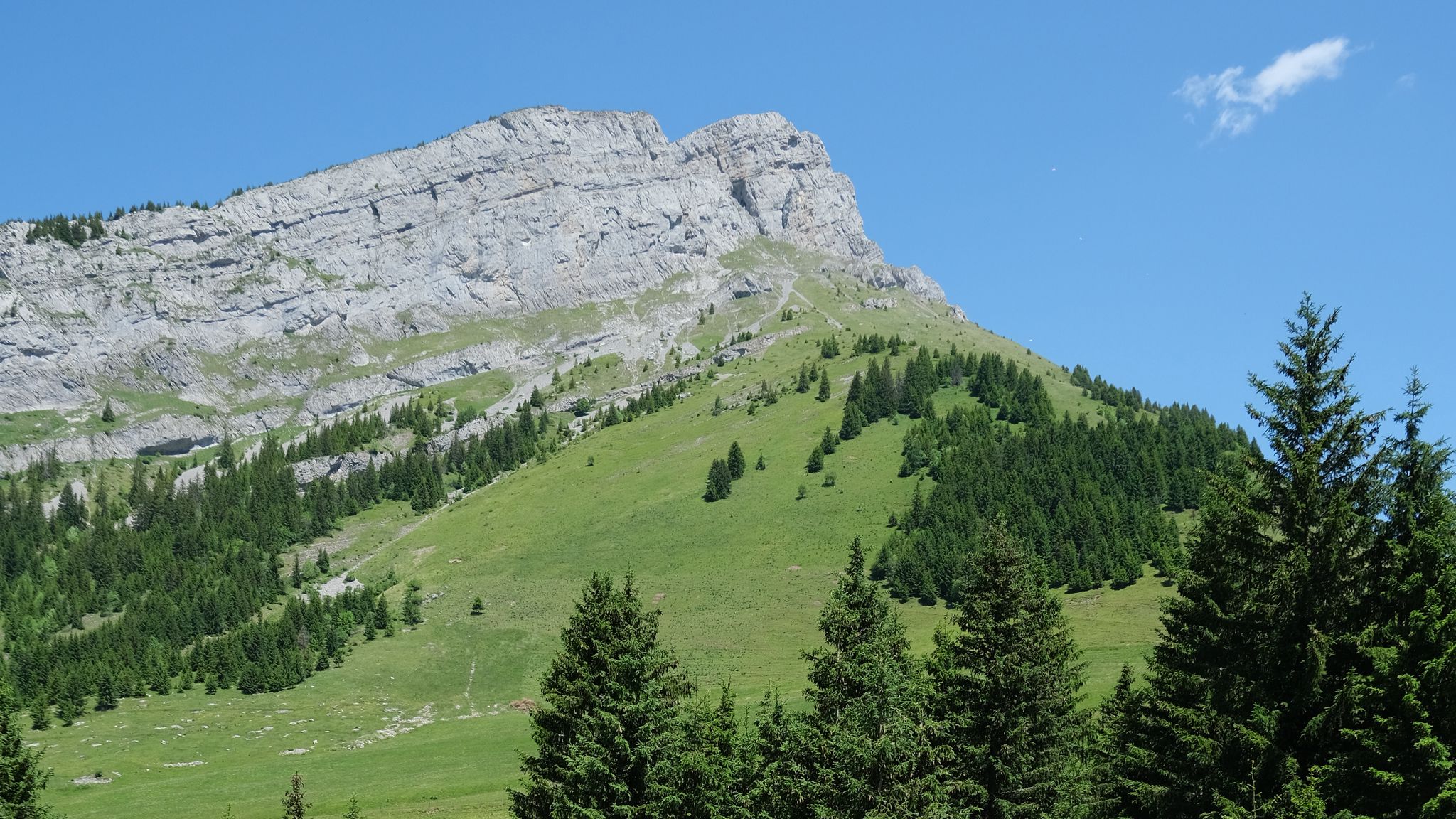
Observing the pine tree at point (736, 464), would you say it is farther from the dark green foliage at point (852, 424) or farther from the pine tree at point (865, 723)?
the pine tree at point (865, 723)

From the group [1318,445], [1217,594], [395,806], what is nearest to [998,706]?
[1217,594]

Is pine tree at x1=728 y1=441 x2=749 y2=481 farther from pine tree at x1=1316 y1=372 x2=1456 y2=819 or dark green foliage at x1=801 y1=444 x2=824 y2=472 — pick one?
pine tree at x1=1316 y1=372 x2=1456 y2=819

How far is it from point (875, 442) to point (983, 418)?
62.4ft

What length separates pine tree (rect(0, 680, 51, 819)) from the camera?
115 ft

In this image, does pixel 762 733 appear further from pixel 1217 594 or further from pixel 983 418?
pixel 983 418

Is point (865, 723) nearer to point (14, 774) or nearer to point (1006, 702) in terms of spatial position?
point (1006, 702)

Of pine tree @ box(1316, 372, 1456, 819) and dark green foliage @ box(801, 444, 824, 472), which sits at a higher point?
dark green foliage @ box(801, 444, 824, 472)

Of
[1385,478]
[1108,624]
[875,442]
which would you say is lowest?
[1108,624]

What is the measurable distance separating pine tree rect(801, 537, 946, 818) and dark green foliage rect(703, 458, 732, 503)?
142 metres

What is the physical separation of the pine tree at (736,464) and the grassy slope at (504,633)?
6.73ft

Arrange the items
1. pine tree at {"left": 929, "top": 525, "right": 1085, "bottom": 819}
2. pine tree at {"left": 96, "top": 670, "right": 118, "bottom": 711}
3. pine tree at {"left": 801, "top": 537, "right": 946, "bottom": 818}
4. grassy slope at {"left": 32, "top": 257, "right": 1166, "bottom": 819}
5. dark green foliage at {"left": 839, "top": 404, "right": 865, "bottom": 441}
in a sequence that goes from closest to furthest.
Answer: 1. pine tree at {"left": 801, "top": 537, "right": 946, "bottom": 818}
2. pine tree at {"left": 929, "top": 525, "right": 1085, "bottom": 819}
3. grassy slope at {"left": 32, "top": 257, "right": 1166, "bottom": 819}
4. pine tree at {"left": 96, "top": 670, "right": 118, "bottom": 711}
5. dark green foliage at {"left": 839, "top": 404, "right": 865, "bottom": 441}

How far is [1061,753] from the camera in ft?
115

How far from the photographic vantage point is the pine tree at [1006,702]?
33.8 meters

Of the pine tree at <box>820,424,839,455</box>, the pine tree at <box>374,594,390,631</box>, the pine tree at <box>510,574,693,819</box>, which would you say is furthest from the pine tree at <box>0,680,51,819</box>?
the pine tree at <box>820,424,839,455</box>
